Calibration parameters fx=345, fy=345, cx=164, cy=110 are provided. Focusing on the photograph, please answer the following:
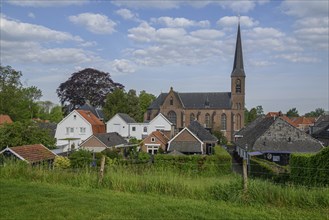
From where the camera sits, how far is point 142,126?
56156mm

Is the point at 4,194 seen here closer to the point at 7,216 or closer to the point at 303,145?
the point at 7,216

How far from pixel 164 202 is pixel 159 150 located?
3213 cm

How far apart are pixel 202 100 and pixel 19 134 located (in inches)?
2058

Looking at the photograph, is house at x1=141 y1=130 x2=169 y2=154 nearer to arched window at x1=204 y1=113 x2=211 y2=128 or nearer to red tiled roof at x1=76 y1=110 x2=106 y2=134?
red tiled roof at x1=76 y1=110 x2=106 y2=134

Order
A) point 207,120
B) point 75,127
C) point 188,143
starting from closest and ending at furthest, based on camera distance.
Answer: point 188,143, point 75,127, point 207,120

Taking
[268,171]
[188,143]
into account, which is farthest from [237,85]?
[268,171]

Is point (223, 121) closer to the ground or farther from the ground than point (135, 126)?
farther from the ground

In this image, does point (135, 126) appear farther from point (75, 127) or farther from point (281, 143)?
point (281, 143)

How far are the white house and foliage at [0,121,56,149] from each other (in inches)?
983

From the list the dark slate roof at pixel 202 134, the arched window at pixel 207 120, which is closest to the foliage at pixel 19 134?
the dark slate roof at pixel 202 134

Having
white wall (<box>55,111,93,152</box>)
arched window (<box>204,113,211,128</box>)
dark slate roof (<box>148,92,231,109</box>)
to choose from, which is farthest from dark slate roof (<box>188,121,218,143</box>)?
arched window (<box>204,113,211,128</box>)

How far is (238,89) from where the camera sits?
247ft

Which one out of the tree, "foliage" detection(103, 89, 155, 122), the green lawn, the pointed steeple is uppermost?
the pointed steeple

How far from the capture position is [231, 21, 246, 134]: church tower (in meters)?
74.6
